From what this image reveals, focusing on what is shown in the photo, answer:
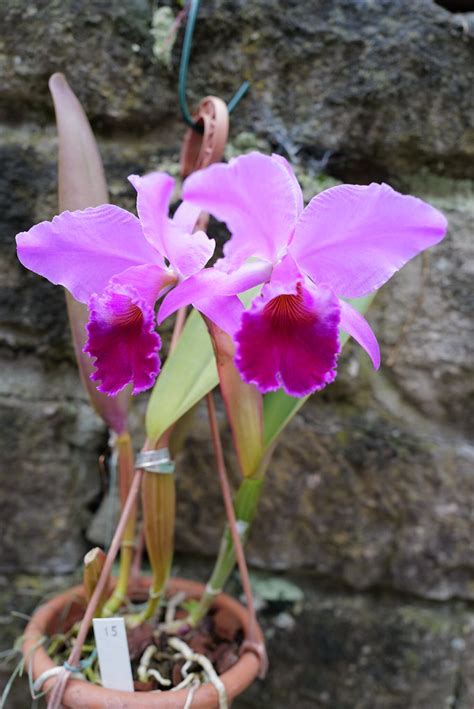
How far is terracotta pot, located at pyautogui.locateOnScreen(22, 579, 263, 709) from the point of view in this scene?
62cm

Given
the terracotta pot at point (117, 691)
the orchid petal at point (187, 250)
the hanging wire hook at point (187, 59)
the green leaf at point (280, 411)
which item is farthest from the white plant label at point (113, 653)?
the hanging wire hook at point (187, 59)

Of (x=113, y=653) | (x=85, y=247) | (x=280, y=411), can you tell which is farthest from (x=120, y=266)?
(x=113, y=653)

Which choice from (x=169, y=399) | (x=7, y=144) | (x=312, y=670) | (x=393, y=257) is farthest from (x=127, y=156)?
(x=312, y=670)

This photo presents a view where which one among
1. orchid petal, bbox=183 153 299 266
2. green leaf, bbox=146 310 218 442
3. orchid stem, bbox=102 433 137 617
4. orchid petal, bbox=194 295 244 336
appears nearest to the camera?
orchid petal, bbox=183 153 299 266

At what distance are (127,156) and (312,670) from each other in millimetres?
831

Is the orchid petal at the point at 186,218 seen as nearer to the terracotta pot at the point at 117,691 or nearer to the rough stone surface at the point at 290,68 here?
the rough stone surface at the point at 290,68

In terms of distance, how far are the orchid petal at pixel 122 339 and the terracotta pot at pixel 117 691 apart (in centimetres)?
33

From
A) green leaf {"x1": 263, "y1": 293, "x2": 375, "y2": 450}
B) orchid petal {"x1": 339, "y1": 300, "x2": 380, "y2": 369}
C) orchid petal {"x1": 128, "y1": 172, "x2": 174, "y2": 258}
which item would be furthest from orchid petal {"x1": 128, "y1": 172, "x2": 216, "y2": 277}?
green leaf {"x1": 263, "y1": 293, "x2": 375, "y2": 450}

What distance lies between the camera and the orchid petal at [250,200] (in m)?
0.43

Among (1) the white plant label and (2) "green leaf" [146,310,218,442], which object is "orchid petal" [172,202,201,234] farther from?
(1) the white plant label

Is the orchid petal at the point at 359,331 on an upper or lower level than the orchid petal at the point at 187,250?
lower

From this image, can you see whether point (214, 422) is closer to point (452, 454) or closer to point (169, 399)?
point (169, 399)

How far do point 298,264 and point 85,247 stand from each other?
19 centimetres

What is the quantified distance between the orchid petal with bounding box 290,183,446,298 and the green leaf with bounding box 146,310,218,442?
0.19m
